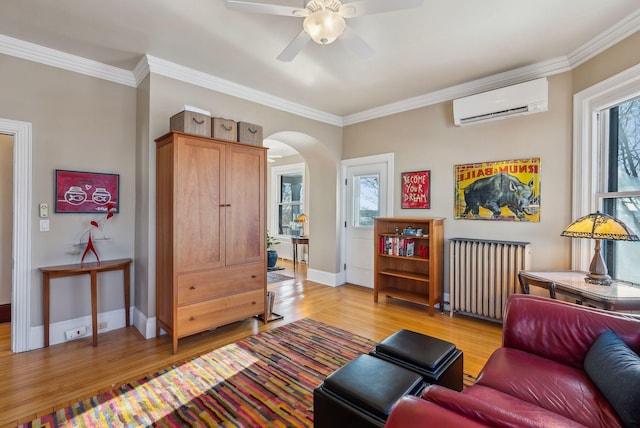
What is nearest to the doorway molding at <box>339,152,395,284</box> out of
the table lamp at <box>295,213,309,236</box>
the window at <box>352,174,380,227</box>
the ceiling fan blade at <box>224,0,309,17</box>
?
the window at <box>352,174,380,227</box>

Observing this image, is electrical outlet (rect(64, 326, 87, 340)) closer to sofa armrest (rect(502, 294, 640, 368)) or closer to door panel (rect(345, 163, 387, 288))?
door panel (rect(345, 163, 387, 288))

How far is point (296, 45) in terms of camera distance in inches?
86.7

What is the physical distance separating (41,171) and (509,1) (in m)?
4.14

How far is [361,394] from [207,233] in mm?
2056

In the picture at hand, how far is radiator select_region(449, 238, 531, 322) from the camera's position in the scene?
3158 mm

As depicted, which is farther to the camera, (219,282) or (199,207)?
(219,282)

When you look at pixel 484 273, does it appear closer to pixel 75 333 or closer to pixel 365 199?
pixel 365 199

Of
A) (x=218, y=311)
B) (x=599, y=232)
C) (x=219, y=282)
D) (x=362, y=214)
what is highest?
(x=362, y=214)

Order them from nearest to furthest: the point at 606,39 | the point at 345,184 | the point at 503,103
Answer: the point at 606,39 → the point at 503,103 → the point at 345,184

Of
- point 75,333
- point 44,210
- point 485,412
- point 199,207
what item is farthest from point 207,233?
point 485,412

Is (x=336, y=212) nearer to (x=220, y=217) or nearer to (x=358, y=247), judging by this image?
(x=358, y=247)

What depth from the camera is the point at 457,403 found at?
0.86m

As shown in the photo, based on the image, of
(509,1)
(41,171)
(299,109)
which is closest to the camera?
(509,1)

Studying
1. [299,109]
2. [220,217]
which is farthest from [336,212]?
[220,217]
